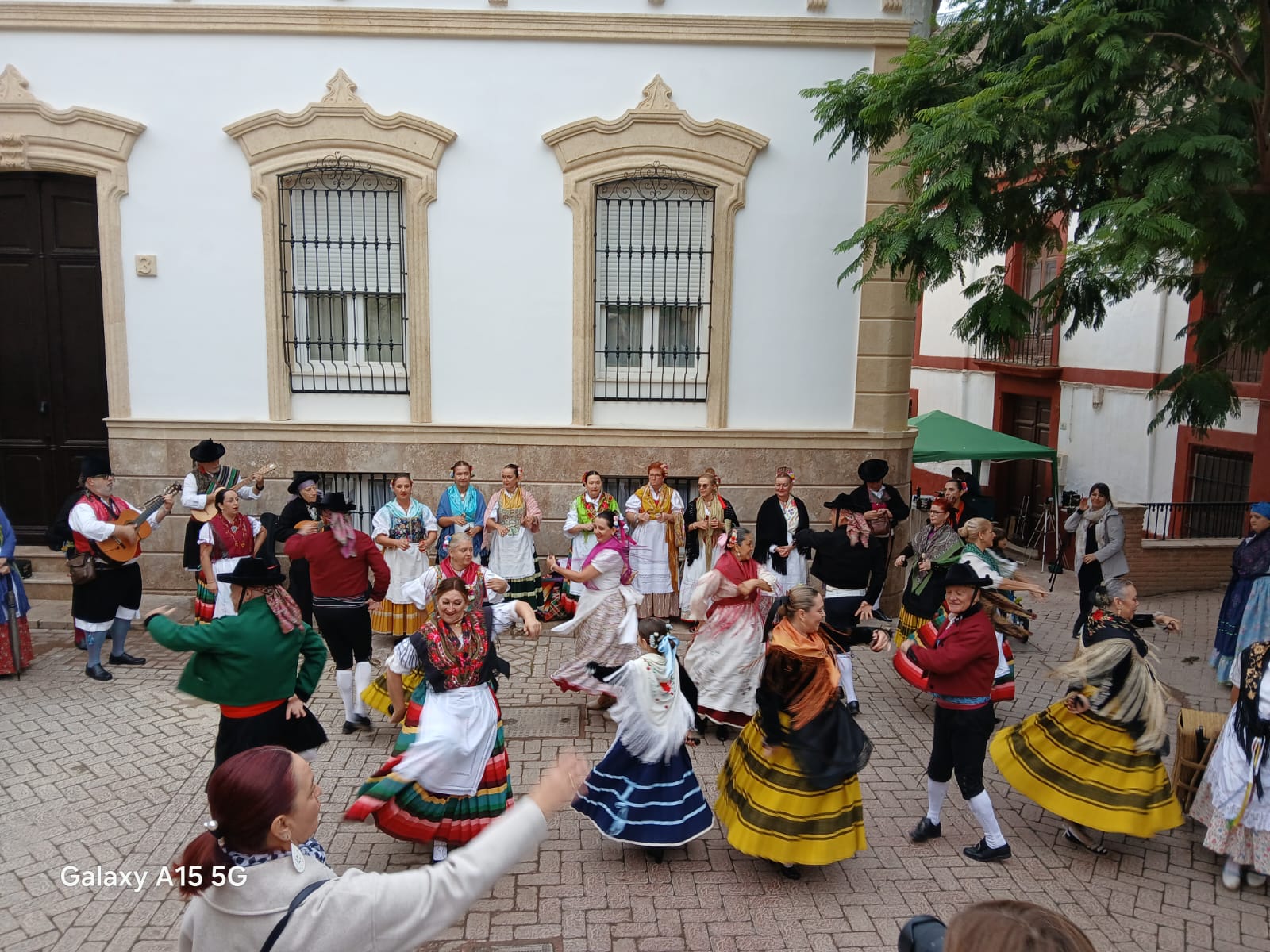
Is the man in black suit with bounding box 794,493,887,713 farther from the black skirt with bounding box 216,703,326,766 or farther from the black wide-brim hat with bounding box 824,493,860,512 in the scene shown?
the black skirt with bounding box 216,703,326,766

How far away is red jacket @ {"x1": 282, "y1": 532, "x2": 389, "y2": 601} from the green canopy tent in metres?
7.99

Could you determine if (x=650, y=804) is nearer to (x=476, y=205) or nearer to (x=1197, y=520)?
(x=476, y=205)

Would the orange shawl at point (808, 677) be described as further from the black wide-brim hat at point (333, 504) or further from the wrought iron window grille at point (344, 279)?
the wrought iron window grille at point (344, 279)

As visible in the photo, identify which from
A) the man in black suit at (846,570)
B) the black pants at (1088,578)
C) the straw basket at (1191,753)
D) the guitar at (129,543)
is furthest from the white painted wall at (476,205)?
the straw basket at (1191,753)

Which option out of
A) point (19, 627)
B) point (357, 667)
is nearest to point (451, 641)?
point (357, 667)

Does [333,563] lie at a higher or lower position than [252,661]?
higher

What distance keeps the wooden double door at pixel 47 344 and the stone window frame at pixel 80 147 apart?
338mm

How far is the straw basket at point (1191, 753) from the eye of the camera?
19.6ft

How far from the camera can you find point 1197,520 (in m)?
14.9

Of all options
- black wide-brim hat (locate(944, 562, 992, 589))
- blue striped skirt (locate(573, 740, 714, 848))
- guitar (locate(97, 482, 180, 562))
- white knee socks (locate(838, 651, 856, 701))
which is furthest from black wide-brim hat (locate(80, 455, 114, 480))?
black wide-brim hat (locate(944, 562, 992, 589))

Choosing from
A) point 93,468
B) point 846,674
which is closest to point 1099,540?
point 846,674

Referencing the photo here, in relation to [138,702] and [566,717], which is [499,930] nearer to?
[566,717]

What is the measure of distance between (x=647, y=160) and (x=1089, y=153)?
4586 millimetres

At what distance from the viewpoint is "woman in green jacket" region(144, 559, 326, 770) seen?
16.2 ft
